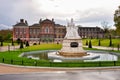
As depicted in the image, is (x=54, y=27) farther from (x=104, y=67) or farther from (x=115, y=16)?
(x=104, y=67)

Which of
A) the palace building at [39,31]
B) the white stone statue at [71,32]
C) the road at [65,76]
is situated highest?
the palace building at [39,31]

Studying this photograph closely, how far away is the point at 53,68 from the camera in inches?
993

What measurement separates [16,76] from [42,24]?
310 feet

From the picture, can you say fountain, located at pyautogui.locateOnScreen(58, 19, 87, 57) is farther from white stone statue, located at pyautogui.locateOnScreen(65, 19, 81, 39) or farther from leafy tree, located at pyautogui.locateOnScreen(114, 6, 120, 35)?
leafy tree, located at pyautogui.locateOnScreen(114, 6, 120, 35)

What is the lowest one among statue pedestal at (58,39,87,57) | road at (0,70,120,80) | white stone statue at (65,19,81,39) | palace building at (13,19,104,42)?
road at (0,70,120,80)

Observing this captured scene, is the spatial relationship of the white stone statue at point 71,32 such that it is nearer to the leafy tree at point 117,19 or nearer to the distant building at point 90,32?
the leafy tree at point 117,19

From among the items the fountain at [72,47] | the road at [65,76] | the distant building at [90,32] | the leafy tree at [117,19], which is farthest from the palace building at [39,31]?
the road at [65,76]

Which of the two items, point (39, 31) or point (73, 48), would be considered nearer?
point (73, 48)

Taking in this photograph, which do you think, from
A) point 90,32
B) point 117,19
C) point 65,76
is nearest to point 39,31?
point 90,32

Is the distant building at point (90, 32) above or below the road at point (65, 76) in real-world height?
above

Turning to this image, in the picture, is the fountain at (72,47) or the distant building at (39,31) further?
the distant building at (39,31)

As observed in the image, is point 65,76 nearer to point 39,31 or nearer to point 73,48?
point 73,48

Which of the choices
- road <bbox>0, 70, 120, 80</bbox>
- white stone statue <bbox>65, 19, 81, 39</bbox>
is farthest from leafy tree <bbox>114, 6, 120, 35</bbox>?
road <bbox>0, 70, 120, 80</bbox>

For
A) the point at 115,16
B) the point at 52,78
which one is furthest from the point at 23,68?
the point at 115,16
